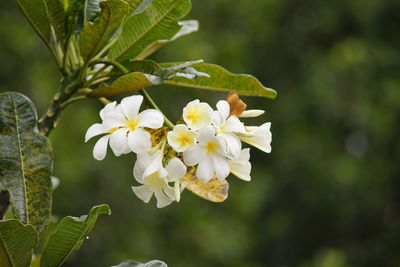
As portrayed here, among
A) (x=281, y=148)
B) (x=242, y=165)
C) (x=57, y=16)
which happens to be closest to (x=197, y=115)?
(x=242, y=165)

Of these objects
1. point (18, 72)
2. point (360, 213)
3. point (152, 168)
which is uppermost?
point (152, 168)

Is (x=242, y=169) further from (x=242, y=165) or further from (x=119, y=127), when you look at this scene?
(x=119, y=127)

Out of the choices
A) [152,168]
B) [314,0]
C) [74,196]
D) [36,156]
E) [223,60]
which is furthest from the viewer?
[314,0]

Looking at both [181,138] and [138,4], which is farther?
[138,4]

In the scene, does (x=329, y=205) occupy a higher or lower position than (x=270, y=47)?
lower

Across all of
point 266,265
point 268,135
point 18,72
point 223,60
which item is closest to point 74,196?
point 18,72

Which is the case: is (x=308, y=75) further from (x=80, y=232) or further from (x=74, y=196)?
(x=80, y=232)

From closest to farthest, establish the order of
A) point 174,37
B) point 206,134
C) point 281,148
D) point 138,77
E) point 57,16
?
point 206,134
point 138,77
point 57,16
point 174,37
point 281,148
